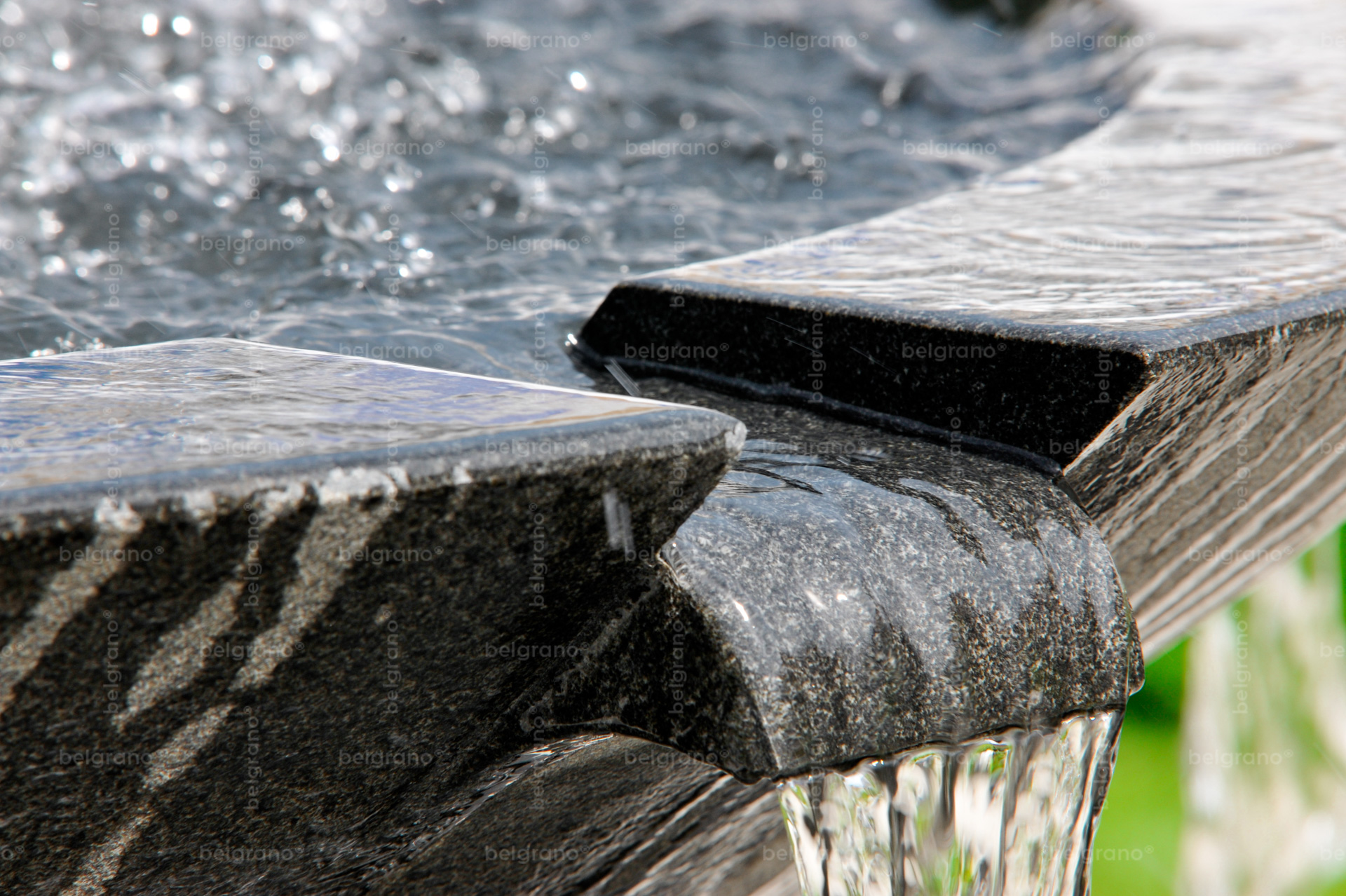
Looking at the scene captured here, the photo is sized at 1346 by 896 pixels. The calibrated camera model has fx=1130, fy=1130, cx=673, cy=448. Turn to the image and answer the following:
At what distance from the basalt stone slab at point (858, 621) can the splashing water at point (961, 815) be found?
0.05 metres

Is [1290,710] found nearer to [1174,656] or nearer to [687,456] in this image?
[1174,656]

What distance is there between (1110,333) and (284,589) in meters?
1.27

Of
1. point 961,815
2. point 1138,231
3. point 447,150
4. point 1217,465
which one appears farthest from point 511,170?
point 961,815

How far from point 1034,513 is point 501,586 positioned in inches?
34.6

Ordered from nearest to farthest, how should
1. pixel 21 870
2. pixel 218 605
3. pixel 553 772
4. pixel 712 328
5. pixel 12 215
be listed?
pixel 218 605 < pixel 21 870 < pixel 553 772 < pixel 712 328 < pixel 12 215

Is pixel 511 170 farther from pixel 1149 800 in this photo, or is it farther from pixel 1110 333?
pixel 1149 800

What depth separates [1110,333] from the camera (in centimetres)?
174

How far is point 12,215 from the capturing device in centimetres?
315

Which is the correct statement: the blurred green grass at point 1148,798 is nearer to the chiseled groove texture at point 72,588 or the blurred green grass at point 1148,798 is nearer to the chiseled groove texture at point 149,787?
the chiseled groove texture at point 149,787

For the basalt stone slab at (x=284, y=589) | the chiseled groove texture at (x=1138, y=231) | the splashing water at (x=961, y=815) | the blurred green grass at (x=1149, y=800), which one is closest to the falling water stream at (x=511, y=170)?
the splashing water at (x=961, y=815)

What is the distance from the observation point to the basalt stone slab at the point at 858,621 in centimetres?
136

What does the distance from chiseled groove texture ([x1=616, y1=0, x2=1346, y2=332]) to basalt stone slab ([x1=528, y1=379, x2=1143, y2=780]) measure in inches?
14.9

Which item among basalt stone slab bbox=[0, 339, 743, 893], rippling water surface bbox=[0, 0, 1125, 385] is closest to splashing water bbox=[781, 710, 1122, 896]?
basalt stone slab bbox=[0, 339, 743, 893]

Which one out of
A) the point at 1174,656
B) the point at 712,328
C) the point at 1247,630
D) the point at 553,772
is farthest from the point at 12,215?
the point at 1247,630
